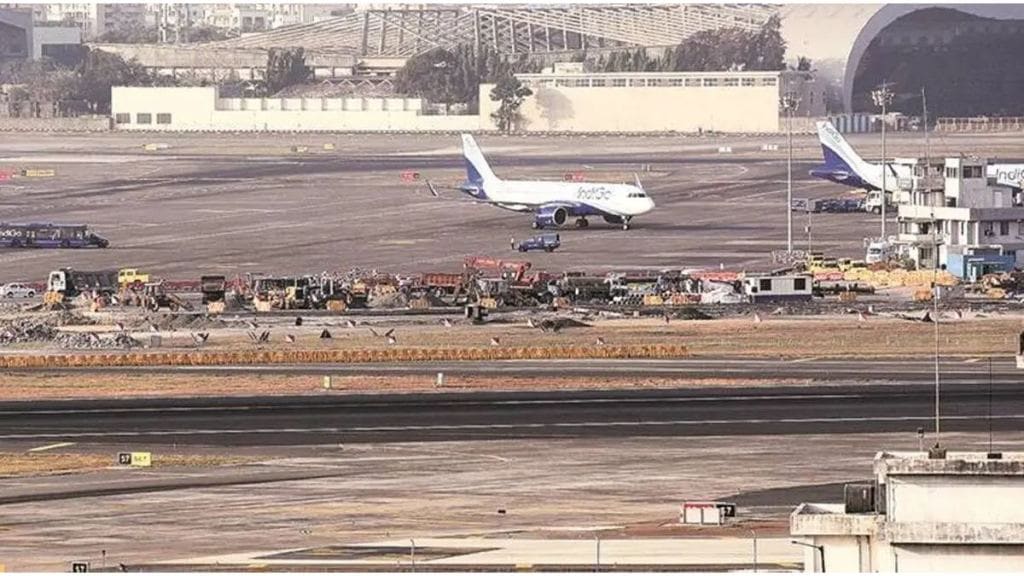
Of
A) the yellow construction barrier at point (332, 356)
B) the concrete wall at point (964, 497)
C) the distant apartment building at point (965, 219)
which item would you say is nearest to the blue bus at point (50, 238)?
the distant apartment building at point (965, 219)

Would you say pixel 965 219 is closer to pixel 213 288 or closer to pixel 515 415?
pixel 213 288

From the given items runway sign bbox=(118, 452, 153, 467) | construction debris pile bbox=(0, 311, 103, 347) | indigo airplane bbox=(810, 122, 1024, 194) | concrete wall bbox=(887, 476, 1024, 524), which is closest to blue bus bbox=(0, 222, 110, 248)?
construction debris pile bbox=(0, 311, 103, 347)

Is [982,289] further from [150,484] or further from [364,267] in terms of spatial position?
[150,484]

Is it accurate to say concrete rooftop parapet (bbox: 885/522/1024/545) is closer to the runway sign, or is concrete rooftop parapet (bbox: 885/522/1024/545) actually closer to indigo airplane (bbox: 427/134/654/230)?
the runway sign

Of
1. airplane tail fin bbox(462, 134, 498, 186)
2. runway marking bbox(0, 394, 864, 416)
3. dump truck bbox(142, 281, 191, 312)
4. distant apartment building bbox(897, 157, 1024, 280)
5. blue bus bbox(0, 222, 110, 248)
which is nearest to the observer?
runway marking bbox(0, 394, 864, 416)

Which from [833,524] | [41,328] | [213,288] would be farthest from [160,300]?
[833,524]

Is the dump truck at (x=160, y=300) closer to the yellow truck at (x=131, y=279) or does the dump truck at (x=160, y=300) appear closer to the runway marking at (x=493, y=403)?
the yellow truck at (x=131, y=279)

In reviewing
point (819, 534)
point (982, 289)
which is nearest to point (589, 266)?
point (982, 289)
